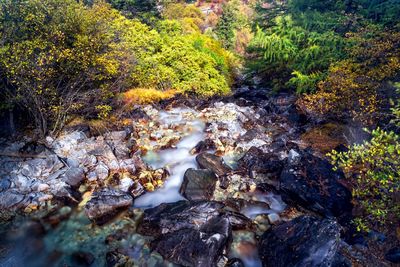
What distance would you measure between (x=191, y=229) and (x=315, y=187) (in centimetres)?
401

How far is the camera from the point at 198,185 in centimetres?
958

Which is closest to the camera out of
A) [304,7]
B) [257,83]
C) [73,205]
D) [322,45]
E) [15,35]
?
[73,205]

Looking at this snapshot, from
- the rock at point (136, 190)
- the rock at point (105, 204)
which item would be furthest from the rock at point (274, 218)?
the rock at point (105, 204)

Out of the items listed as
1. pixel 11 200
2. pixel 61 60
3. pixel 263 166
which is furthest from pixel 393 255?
pixel 61 60

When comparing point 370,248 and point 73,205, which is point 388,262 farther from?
point 73,205

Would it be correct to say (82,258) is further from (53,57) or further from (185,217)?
(53,57)

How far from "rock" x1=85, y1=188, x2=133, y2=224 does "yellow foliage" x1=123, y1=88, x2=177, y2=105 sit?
762cm

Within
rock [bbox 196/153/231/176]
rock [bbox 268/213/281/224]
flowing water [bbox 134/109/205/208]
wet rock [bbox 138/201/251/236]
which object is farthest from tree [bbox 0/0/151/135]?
rock [bbox 268/213/281/224]

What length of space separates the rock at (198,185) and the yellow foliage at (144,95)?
757 cm

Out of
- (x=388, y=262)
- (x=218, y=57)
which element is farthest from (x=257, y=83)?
(x=388, y=262)

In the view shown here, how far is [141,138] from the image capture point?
13484 millimetres

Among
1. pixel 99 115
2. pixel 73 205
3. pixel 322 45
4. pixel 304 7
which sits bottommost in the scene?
pixel 73 205

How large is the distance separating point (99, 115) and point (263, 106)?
964 centimetres

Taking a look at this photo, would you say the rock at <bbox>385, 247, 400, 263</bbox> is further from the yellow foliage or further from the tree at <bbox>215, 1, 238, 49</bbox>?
the tree at <bbox>215, 1, 238, 49</bbox>
